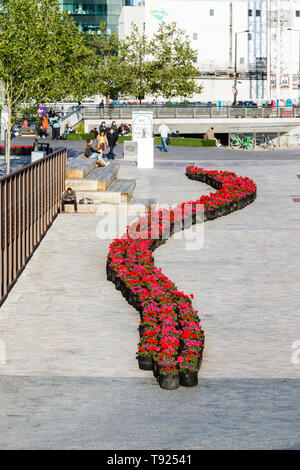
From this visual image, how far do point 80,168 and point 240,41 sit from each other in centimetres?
9768

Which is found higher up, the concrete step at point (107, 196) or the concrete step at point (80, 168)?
the concrete step at point (80, 168)

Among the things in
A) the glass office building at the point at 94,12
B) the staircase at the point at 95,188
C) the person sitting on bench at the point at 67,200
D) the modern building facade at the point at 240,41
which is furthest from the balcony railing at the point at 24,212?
the glass office building at the point at 94,12

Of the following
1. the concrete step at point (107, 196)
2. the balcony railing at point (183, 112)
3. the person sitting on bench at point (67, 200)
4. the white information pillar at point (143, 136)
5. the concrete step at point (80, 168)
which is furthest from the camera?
the balcony railing at point (183, 112)

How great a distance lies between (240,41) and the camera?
120 m

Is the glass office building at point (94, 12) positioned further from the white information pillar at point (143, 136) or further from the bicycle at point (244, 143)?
the white information pillar at point (143, 136)

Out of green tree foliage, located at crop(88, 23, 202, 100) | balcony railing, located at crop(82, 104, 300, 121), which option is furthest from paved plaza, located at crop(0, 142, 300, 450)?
green tree foliage, located at crop(88, 23, 202, 100)

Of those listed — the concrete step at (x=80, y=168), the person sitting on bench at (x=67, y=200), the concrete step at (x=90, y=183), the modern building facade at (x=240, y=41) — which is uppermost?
the modern building facade at (x=240, y=41)

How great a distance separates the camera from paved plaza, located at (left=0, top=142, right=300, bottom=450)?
875 cm

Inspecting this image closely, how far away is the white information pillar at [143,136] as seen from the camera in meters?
37.0

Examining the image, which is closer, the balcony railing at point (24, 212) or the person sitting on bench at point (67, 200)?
the balcony railing at point (24, 212)

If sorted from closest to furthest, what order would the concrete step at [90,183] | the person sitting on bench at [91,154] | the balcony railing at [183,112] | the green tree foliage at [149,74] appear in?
the concrete step at [90,183]
the person sitting on bench at [91,154]
the balcony railing at [183,112]
the green tree foliage at [149,74]

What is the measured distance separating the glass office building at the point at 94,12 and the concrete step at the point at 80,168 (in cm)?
11176
